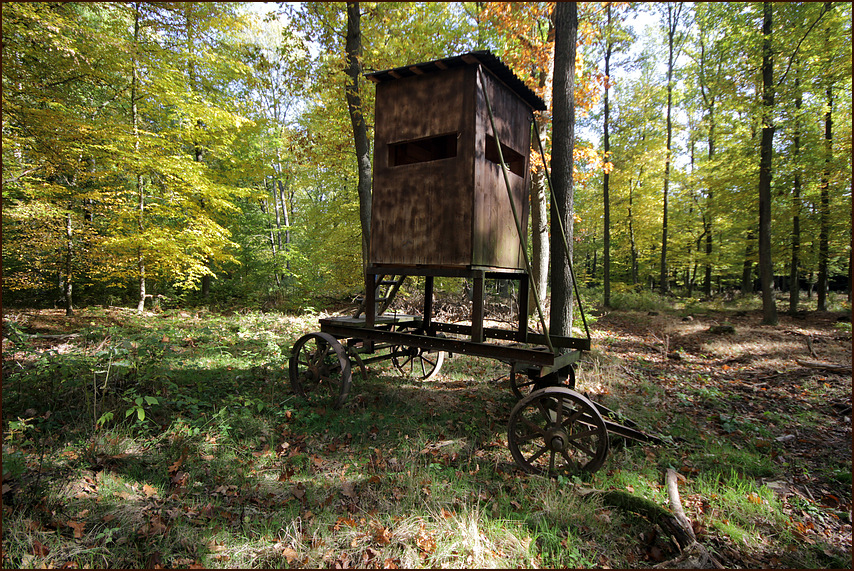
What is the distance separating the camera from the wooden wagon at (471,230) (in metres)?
4.07

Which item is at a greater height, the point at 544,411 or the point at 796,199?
the point at 796,199

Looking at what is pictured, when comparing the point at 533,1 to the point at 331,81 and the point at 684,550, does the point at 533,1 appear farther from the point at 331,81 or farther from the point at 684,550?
the point at 684,550

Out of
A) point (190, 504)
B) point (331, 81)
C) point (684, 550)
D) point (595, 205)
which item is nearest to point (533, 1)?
point (331, 81)

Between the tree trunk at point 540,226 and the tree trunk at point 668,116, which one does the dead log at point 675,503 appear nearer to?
the tree trunk at point 540,226

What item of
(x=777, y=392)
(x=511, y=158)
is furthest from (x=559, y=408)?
(x=777, y=392)

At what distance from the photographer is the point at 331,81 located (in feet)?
31.4

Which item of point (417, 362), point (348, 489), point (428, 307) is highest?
point (428, 307)

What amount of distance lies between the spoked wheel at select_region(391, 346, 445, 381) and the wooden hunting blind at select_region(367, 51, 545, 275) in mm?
1914

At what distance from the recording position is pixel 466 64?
176 inches

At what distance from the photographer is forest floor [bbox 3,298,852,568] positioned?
286cm

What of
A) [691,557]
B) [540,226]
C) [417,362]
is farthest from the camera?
[540,226]

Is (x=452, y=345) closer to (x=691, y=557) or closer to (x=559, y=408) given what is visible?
(x=559, y=408)

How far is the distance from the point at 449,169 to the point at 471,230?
0.84 metres

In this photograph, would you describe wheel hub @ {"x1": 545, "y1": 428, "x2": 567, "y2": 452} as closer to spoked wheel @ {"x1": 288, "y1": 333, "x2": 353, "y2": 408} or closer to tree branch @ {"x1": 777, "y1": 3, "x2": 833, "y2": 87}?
spoked wheel @ {"x1": 288, "y1": 333, "x2": 353, "y2": 408}
